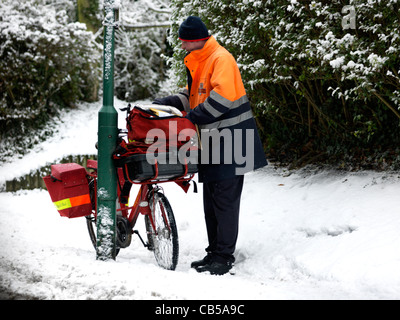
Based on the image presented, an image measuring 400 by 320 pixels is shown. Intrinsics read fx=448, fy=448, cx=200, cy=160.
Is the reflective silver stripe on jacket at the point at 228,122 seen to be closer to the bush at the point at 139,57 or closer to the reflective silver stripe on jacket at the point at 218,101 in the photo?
the reflective silver stripe on jacket at the point at 218,101

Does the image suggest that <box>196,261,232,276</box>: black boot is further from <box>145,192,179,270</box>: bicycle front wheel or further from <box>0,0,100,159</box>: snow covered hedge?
<box>0,0,100,159</box>: snow covered hedge

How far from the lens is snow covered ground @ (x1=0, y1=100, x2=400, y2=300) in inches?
119

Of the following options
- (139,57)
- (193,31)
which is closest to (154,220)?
(193,31)

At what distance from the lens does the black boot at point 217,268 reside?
3.88 meters

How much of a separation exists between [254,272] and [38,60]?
30.0 ft

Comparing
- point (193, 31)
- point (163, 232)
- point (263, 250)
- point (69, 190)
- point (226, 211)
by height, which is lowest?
point (263, 250)

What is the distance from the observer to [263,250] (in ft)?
14.8

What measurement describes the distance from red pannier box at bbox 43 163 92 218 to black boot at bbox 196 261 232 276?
1.24m

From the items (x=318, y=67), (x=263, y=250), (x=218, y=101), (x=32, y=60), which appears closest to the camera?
(x=218, y=101)

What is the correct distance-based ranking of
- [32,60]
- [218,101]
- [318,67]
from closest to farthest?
[218,101]
[318,67]
[32,60]

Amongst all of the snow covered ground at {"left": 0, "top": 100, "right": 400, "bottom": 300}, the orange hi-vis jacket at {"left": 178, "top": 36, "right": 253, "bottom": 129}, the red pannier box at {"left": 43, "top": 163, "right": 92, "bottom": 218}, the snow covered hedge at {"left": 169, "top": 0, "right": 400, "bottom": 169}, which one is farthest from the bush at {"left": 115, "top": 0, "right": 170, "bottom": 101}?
the orange hi-vis jacket at {"left": 178, "top": 36, "right": 253, "bottom": 129}

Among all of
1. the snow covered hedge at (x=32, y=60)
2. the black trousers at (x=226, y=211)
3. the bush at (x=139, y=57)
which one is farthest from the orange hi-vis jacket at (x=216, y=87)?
the bush at (x=139, y=57)

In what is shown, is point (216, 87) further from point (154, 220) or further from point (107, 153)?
point (154, 220)

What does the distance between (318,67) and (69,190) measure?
289 centimetres
